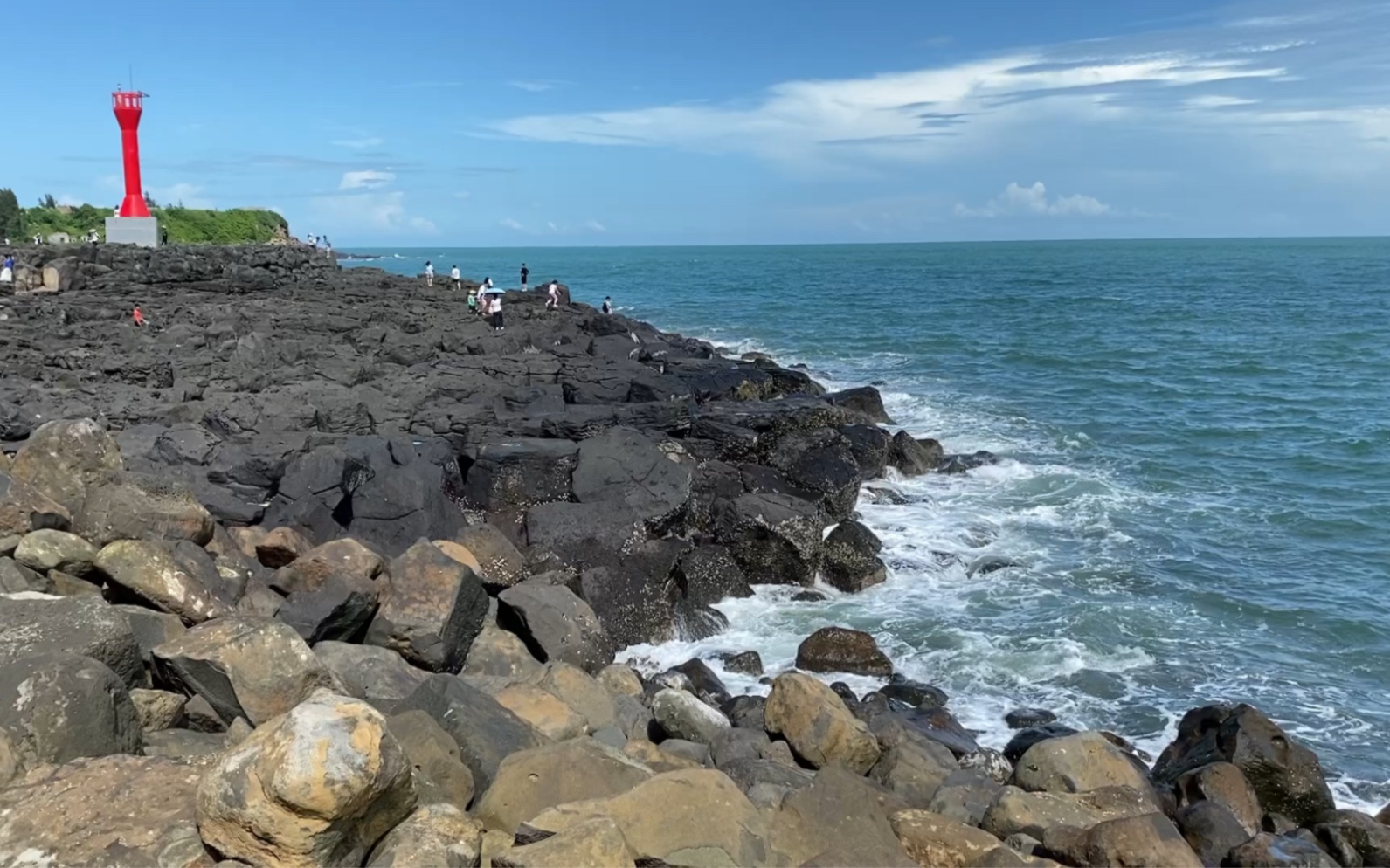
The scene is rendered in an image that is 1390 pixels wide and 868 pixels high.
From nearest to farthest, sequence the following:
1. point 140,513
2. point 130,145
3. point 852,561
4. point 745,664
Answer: point 140,513, point 745,664, point 852,561, point 130,145

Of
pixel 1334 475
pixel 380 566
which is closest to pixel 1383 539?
pixel 1334 475

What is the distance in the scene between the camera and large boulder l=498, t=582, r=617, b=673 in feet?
36.9

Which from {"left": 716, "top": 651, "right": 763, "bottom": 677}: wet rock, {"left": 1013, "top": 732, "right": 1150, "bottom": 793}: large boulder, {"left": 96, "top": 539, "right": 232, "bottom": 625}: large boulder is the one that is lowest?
{"left": 716, "top": 651, "right": 763, "bottom": 677}: wet rock

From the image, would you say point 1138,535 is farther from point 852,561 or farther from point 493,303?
point 493,303

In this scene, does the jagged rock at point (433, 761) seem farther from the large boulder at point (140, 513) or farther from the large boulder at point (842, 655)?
the large boulder at point (842, 655)

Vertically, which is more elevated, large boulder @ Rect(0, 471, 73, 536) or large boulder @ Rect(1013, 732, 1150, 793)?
large boulder @ Rect(0, 471, 73, 536)

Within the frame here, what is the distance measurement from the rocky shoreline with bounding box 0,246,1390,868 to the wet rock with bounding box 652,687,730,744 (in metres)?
0.03

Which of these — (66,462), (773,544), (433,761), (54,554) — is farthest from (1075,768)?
(66,462)

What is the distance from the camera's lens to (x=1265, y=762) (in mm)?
9695

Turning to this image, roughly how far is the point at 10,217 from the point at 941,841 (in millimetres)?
54124

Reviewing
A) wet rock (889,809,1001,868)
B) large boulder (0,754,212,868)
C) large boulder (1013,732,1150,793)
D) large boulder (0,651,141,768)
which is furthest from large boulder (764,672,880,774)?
large boulder (0,651,141,768)

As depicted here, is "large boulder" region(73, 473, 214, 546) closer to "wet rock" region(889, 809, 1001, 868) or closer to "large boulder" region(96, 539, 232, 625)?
"large boulder" region(96, 539, 232, 625)

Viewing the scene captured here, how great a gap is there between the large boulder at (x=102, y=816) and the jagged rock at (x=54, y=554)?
3.59 metres

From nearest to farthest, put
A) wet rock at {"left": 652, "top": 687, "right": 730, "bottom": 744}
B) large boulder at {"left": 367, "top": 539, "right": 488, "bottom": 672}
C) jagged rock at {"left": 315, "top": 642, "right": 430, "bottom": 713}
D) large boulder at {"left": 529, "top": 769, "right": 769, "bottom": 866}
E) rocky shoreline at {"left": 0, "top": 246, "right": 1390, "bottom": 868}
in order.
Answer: rocky shoreline at {"left": 0, "top": 246, "right": 1390, "bottom": 868} < large boulder at {"left": 529, "top": 769, "right": 769, "bottom": 866} < jagged rock at {"left": 315, "top": 642, "right": 430, "bottom": 713} < wet rock at {"left": 652, "top": 687, "right": 730, "bottom": 744} < large boulder at {"left": 367, "top": 539, "right": 488, "bottom": 672}
